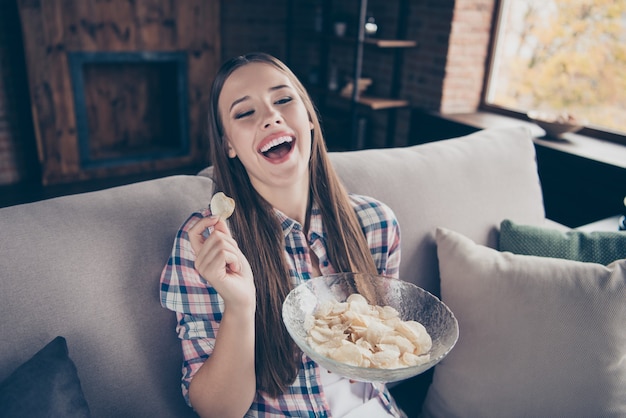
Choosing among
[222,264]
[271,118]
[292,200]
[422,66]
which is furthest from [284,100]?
[422,66]

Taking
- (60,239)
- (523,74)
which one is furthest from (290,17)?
(60,239)

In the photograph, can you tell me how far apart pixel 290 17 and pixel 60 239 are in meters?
3.77

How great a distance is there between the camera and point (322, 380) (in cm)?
109

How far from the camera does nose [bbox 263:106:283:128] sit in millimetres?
1071

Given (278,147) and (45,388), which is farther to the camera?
(278,147)

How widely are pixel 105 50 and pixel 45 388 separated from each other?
3.53m

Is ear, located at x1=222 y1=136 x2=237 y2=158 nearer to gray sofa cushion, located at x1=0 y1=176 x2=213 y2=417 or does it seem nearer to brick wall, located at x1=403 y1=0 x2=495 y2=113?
gray sofa cushion, located at x1=0 y1=176 x2=213 y2=417

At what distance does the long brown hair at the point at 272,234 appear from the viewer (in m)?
1.02

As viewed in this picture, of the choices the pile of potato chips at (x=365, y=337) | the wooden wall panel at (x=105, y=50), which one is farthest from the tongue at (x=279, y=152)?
the wooden wall panel at (x=105, y=50)

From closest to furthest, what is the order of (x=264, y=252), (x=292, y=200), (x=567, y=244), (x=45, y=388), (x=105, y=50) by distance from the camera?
(x=45, y=388) < (x=264, y=252) < (x=292, y=200) < (x=567, y=244) < (x=105, y=50)

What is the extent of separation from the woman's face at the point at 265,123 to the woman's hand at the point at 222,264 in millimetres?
261

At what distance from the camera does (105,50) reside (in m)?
3.77

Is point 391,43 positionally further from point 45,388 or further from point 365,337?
point 45,388

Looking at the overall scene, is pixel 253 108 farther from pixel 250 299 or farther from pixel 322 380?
pixel 322 380
